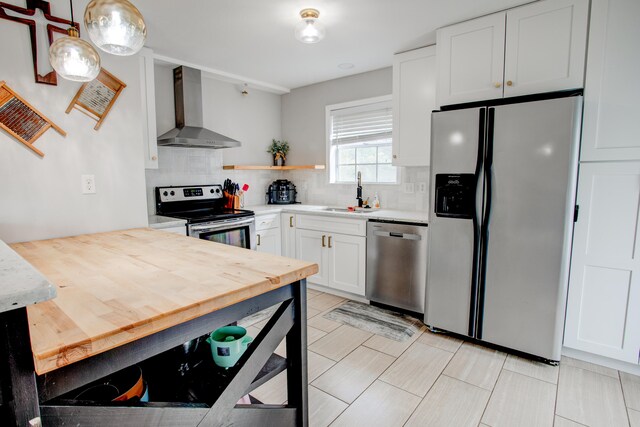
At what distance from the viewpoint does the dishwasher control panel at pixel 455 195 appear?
93.5 inches

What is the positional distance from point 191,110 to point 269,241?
1594 millimetres

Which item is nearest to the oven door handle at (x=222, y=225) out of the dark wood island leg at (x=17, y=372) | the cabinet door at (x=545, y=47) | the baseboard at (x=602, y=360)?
the dark wood island leg at (x=17, y=372)

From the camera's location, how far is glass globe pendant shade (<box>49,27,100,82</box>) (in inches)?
53.2

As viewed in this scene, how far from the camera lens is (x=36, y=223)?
182cm

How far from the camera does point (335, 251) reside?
11.4 ft

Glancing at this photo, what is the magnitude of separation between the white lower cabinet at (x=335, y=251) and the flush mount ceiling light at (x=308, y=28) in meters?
1.64

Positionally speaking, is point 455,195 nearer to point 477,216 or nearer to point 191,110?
point 477,216

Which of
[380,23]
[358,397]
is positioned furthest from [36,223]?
[380,23]

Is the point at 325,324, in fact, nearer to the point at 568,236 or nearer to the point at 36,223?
the point at 568,236

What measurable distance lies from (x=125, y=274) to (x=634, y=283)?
2750 mm

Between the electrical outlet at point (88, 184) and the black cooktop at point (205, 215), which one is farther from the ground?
the electrical outlet at point (88, 184)

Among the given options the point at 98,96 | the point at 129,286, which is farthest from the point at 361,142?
A: the point at 129,286

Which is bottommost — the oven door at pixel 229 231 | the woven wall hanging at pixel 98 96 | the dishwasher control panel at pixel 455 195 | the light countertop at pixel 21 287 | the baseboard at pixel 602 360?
the baseboard at pixel 602 360

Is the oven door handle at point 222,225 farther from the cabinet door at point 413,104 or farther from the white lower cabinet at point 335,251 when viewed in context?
the cabinet door at point 413,104
